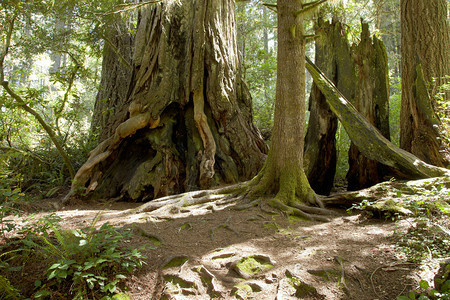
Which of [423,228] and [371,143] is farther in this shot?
[371,143]

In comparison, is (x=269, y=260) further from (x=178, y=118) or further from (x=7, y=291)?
(x=178, y=118)

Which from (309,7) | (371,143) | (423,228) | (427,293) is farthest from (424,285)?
(309,7)

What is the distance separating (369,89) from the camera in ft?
22.5

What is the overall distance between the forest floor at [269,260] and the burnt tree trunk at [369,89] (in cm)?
236

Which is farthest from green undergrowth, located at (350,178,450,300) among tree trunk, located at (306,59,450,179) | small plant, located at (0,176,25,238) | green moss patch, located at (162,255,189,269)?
small plant, located at (0,176,25,238)

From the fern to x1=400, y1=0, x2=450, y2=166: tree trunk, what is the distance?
6693mm

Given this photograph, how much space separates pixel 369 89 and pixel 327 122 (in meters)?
1.21

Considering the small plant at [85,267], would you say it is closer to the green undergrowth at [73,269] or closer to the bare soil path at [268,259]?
the green undergrowth at [73,269]

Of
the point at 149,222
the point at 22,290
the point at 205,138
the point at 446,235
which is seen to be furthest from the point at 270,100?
the point at 22,290

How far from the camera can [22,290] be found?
2715mm

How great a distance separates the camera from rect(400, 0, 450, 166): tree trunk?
582 centimetres

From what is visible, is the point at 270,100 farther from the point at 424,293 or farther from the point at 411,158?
the point at 424,293

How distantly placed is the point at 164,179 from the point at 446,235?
216 inches

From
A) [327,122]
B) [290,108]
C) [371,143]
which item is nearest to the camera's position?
[290,108]
